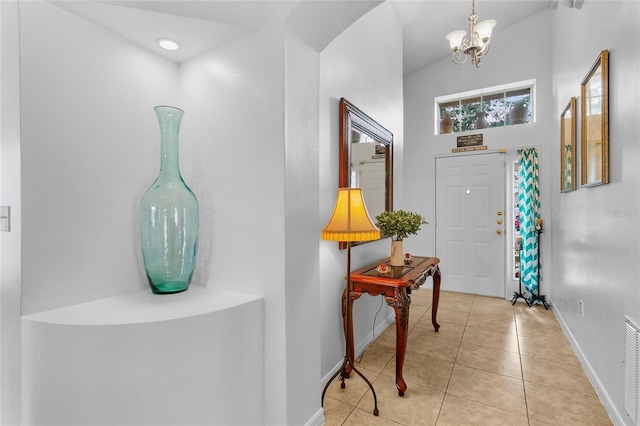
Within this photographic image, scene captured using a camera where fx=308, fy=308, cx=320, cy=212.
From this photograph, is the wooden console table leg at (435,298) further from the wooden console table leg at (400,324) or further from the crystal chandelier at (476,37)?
the crystal chandelier at (476,37)

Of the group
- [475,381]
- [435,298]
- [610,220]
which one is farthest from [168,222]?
[435,298]

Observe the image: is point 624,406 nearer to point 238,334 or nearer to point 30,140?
point 238,334

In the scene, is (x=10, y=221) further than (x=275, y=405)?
No

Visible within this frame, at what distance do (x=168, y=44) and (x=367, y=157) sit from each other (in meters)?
1.73

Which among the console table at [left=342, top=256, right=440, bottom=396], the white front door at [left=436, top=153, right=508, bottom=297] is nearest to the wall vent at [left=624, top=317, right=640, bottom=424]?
the console table at [left=342, top=256, right=440, bottom=396]

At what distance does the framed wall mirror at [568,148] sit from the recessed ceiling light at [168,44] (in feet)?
10.5

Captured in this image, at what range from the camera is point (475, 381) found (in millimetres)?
2221

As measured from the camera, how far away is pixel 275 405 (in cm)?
152

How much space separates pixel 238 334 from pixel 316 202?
2.56 feet

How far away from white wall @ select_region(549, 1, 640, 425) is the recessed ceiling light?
94.2 inches

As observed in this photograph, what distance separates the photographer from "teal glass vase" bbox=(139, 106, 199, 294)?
61.2 inches

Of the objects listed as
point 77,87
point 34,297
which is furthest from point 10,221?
point 77,87

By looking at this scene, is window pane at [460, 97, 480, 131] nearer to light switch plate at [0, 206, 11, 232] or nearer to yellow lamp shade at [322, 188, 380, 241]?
yellow lamp shade at [322, 188, 380, 241]

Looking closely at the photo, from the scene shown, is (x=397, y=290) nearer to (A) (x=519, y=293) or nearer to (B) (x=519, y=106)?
(A) (x=519, y=293)
